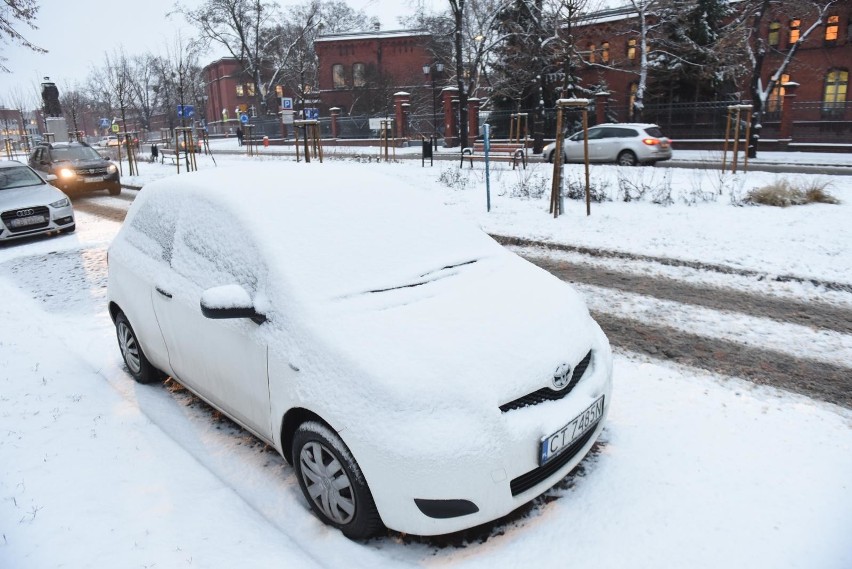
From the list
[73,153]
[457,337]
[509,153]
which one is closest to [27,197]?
[73,153]

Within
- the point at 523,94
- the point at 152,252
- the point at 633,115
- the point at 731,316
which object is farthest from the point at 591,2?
the point at 152,252

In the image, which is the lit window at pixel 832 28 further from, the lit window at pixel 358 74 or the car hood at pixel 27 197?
the car hood at pixel 27 197

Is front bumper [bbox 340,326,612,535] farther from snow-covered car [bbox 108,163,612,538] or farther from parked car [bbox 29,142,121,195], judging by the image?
parked car [bbox 29,142,121,195]

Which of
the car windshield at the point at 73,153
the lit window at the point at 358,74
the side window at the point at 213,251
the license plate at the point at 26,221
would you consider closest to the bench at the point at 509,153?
the car windshield at the point at 73,153

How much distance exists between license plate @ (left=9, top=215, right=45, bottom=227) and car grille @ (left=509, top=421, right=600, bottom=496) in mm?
11640

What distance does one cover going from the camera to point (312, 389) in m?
2.67

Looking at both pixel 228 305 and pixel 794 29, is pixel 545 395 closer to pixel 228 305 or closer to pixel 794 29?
pixel 228 305

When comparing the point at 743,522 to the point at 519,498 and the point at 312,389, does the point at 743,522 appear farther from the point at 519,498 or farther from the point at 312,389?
the point at 312,389

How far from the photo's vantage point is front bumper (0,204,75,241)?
34.6 ft

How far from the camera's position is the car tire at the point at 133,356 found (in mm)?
4461

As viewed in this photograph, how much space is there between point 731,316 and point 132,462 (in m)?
5.58

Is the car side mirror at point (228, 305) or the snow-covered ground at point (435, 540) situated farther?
the car side mirror at point (228, 305)

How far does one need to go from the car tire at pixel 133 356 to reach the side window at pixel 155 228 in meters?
0.70

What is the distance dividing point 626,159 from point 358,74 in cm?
4266
